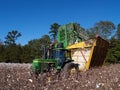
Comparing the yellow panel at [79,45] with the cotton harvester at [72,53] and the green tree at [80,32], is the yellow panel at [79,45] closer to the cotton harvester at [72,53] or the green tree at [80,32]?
the cotton harvester at [72,53]

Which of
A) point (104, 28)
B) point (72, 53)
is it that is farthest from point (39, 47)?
point (104, 28)

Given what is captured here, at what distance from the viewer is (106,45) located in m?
17.3

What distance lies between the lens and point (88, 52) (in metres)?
Result: 15.8

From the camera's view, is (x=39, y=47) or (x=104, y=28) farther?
(x=104, y=28)

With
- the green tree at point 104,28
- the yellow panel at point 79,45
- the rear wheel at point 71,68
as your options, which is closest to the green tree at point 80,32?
the yellow panel at point 79,45

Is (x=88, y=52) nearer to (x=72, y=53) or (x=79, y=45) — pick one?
(x=79, y=45)

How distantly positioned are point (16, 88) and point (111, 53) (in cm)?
2673

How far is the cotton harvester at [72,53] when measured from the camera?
14313 mm

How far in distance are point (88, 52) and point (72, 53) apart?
3.83 ft

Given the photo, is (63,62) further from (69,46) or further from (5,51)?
(5,51)

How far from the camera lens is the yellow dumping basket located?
15.6 meters

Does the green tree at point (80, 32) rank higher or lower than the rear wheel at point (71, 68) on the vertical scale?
higher

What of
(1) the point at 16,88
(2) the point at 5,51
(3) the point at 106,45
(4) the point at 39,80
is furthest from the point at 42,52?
(2) the point at 5,51

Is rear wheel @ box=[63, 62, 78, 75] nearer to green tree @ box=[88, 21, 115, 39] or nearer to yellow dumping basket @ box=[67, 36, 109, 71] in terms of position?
yellow dumping basket @ box=[67, 36, 109, 71]
